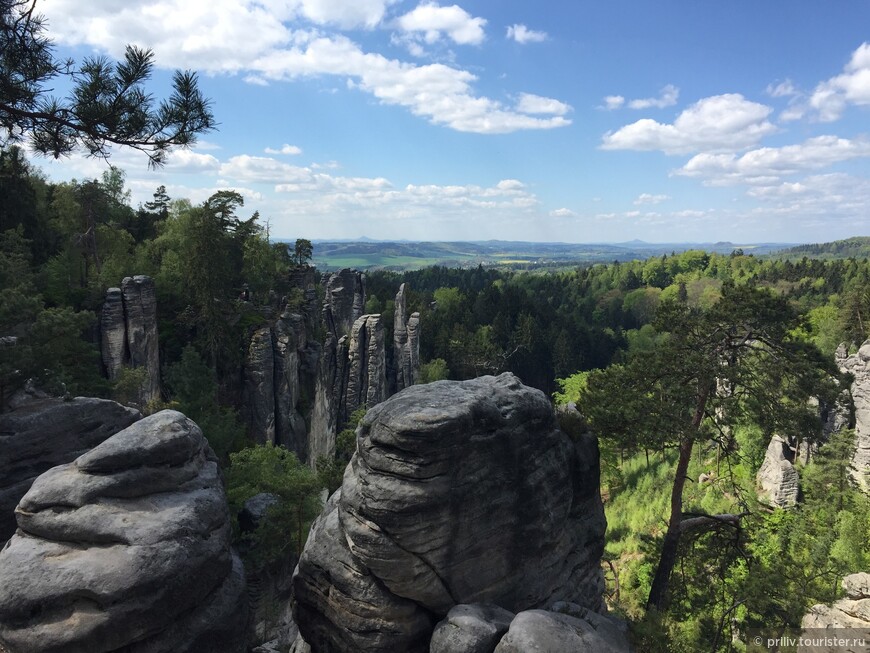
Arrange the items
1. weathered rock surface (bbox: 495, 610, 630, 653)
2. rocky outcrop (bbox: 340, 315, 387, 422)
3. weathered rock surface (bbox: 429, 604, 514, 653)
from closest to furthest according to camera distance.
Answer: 1. weathered rock surface (bbox: 495, 610, 630, 653)
2. weathered rock surface (bbox: 429, 604, 514, 653)
3. rocky outcrop (bbox: 340, 315, 387, 422)

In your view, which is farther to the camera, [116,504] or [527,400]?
[527,400]

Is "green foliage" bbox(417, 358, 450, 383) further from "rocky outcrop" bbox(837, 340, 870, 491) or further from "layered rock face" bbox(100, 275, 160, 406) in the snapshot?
"rocky outcrop" bbox(837, 340, 870, 491)

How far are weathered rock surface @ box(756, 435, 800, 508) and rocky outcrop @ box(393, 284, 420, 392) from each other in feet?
98.8

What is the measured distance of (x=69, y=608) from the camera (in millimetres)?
8508

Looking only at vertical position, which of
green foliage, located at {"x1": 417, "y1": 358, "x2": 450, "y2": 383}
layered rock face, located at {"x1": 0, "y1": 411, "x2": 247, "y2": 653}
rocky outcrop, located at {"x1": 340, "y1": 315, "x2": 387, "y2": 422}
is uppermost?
layered rock face, located at {"x1": 0, "y1": 411, "x2": 247, "y2": 653}

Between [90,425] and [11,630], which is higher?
[90,425]

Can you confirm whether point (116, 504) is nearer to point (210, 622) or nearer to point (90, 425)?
point (210, 622)

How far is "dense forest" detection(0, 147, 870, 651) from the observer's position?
13531mm

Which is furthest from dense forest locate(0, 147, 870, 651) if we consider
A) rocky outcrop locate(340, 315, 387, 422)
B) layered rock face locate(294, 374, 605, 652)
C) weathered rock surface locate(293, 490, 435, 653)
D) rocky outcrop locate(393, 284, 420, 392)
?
rocky outcrop locate(393, 284, 420, 392)

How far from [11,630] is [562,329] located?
3006 inches

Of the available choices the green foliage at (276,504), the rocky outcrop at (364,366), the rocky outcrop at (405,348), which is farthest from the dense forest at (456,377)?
the rocky outcrop at (405,348)

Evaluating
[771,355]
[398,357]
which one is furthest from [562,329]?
[771,355]

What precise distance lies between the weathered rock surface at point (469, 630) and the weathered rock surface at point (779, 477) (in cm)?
2397

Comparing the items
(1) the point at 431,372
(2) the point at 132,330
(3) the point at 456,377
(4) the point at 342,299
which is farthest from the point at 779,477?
(3) the point at 456,377
